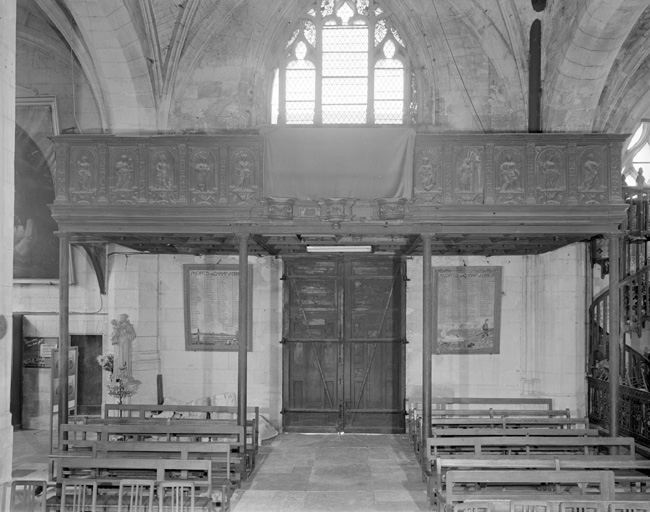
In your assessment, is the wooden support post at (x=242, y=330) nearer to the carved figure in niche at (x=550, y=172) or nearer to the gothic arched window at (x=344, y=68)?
the gothic arched window at (x=344, y=68)

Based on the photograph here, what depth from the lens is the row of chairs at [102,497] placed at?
598cm

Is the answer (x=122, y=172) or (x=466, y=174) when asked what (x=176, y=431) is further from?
(x=466, y=174)

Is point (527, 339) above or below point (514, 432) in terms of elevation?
above

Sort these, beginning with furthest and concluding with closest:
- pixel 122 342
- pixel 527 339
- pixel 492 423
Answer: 1. pixel 527 339
2. pixel 122 342
3. pixel 492 423

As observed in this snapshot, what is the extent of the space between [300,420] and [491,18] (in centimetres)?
885

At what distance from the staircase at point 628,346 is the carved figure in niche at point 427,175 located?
3.76 m

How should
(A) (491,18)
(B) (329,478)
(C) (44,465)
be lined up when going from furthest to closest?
(A) (491,18) < (C) (44,465) < (B) (329,478)

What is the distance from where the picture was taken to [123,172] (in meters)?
9.51

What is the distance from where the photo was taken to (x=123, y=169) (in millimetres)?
9508

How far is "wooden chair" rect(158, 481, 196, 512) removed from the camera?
6.09 m

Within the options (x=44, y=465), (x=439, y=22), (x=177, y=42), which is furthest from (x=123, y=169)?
(x=439, y=22)

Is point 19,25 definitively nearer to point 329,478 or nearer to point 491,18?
point 491,18

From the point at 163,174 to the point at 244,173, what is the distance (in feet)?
4.08

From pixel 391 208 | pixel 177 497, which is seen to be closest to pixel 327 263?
pixel 391 208
